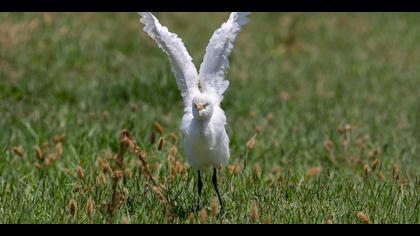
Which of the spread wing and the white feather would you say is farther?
the spread wing

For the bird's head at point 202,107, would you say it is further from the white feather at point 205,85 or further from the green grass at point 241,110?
A: the green grass at point 241,110

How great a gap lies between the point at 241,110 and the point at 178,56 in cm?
391

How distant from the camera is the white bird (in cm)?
466

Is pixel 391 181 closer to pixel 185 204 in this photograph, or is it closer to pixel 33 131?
pixel 185 204

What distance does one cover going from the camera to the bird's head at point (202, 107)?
4562 mm

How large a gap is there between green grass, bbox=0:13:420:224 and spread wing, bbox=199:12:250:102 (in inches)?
29.6

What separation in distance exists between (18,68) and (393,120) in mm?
4395

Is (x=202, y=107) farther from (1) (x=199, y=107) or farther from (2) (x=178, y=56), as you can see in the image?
(2) (x=178, y=56)

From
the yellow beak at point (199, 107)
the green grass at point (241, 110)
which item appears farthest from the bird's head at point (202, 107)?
the green grass at point (241, 110)

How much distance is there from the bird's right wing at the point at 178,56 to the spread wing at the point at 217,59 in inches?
2.5

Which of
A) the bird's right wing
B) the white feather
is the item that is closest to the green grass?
the white feather

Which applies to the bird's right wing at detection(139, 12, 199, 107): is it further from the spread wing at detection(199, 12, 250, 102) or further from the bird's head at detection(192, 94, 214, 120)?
the bird's head at detection(192, 94, 214, 120)

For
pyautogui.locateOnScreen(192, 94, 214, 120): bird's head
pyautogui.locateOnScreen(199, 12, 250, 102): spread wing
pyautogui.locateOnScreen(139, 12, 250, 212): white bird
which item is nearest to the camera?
pyautogui.locateOnScreen(192, 94, 214, 120): bird's head

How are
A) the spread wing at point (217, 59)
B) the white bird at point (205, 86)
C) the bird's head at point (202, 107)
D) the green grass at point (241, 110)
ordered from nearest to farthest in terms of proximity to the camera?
the bird's head at point (202, 107), the white bird at point (205, 86), the spread wing at point (217, 59), the green grass at point (241, 110)
